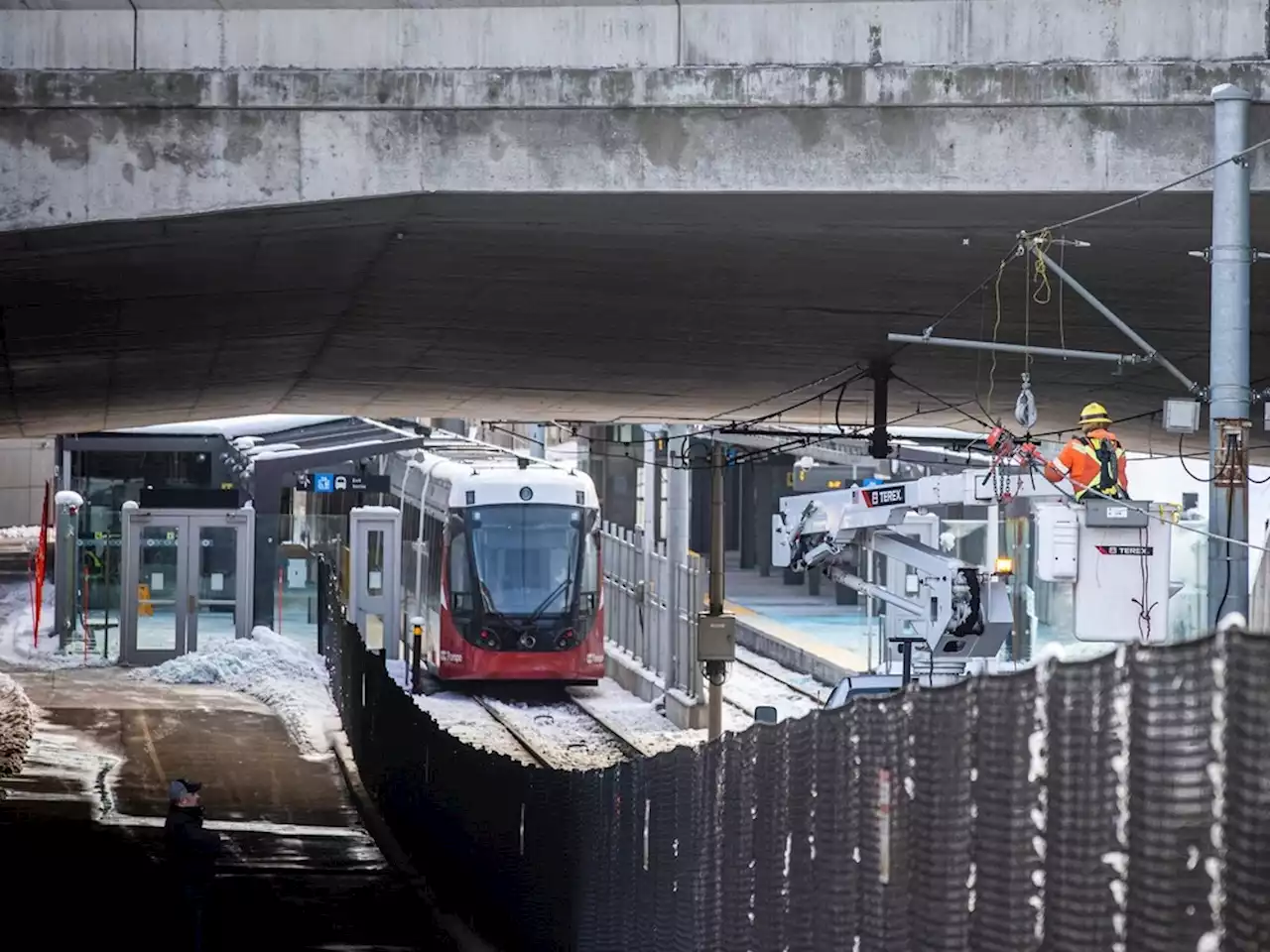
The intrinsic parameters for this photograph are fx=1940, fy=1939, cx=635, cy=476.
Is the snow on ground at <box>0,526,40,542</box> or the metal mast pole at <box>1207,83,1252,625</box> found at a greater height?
the metal mast pole at <box>1207,83,1252,625</box>

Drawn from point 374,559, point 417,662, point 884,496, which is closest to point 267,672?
point 417,662

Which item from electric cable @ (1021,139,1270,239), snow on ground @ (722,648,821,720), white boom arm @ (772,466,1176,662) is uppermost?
electric cable @ (1021,139,1270,239)

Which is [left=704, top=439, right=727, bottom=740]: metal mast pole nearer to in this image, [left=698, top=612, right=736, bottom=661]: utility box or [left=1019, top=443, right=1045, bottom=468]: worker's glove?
[left=698, top=612, right=736, bottom=661]: utility box

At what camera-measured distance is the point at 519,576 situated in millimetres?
30016

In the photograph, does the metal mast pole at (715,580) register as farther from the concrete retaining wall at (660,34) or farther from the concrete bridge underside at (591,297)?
the concrete retaining wall at (660,34)

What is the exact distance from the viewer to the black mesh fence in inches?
157

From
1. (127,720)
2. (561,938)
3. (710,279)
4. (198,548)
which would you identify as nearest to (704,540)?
(198,548)

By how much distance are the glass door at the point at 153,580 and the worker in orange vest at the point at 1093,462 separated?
18942 mm

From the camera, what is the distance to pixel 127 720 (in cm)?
2425

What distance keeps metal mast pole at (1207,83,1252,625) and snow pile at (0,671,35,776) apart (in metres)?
13.4

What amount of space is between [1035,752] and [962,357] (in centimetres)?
1555

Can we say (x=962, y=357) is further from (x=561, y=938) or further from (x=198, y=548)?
(x=198, y=548)

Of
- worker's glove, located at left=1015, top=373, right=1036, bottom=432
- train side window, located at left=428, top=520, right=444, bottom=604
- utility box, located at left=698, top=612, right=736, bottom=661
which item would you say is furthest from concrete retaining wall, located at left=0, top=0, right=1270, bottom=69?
train side window, located at left=428, top=520, right=444, bottom=604

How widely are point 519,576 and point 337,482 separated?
14.2ft
